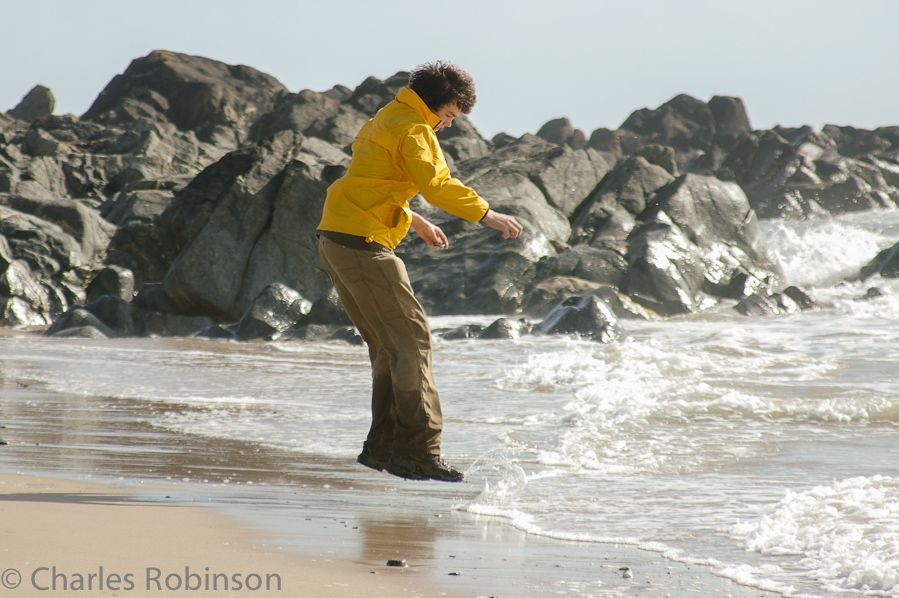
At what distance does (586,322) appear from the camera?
43.5ft

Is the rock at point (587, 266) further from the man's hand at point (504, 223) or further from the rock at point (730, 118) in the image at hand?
the rock at point (730, 118)

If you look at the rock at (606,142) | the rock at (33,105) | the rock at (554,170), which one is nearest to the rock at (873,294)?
the rock at (554,170)

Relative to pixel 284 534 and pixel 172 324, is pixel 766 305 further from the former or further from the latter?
pixel 284 534

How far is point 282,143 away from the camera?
20.7m

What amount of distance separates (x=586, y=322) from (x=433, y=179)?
1032 centimetres

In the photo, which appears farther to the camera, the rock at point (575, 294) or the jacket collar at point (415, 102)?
the rock at point (575, 294)

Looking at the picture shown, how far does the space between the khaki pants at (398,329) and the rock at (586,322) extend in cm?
948

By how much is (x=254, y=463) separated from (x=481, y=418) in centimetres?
221

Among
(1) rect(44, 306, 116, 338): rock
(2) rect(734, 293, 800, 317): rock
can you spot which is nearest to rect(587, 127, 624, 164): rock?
(2) rect(734, 293, 800, 317): rock

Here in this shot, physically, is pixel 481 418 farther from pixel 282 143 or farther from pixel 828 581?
pixel 282 143

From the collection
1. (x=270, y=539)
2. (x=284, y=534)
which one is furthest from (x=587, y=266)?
(x=270, y=539)

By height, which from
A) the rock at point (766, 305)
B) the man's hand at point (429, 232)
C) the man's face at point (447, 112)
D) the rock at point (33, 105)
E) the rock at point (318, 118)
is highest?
the rock at point (33, 105)

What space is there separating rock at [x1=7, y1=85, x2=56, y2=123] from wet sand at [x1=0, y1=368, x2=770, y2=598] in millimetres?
68121

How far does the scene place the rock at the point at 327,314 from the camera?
1548 centimetres
